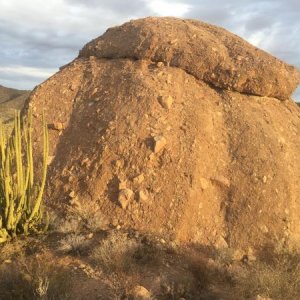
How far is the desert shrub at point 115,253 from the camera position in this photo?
6.18m

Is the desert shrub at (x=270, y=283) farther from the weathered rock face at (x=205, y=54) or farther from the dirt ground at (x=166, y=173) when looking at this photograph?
the weathered rock face at (x=205, y=54)

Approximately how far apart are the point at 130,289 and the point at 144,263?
0.72 m

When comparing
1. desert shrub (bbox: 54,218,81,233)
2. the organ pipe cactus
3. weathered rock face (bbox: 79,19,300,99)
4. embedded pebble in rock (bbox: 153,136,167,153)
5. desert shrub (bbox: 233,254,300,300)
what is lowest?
desert shrub (bbox: 233,254,300,300)

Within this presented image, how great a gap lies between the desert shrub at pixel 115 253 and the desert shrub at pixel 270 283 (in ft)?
4.77

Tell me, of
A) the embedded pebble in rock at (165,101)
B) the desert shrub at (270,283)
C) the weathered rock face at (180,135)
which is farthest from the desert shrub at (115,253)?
the embedded pebble in rock at (165,101)

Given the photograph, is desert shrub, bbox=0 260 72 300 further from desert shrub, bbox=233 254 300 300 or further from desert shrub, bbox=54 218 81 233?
desert shrub, bbox=233 254 300 300

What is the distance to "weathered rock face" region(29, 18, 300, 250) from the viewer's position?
25.2ft

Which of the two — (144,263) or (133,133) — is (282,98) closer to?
(133,133)

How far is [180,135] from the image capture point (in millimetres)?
→ 8297

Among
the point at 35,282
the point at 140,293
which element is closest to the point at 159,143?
the point at 140,293

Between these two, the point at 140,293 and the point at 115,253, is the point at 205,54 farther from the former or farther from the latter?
the point at 140,293

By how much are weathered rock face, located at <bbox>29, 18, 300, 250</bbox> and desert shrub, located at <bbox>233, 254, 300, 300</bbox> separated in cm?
104

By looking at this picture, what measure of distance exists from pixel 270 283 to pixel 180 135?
316cm

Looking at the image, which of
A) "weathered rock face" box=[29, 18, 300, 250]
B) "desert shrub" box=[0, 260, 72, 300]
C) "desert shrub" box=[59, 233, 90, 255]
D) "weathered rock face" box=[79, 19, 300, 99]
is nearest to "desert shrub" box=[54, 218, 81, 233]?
"desert shrub" box=[59, 233, 90, 255]
